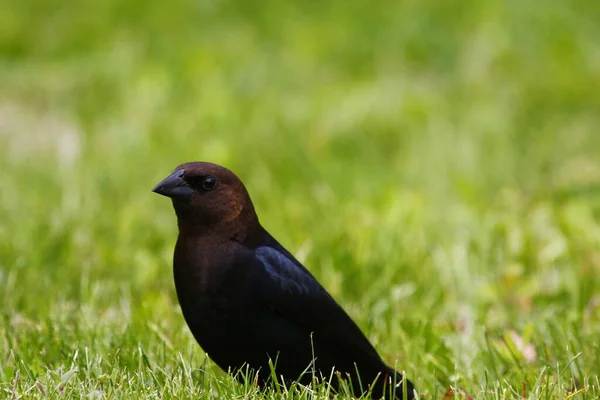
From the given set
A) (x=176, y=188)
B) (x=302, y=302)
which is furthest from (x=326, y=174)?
(x=176, y=188)

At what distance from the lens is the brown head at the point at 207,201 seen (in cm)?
332

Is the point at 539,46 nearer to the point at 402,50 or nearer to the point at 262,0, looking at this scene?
the point at 402,50

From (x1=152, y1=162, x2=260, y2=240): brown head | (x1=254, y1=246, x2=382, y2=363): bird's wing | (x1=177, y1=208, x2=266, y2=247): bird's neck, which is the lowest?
(x1=254, y1=246, x2=382, y2=363): bird's wing

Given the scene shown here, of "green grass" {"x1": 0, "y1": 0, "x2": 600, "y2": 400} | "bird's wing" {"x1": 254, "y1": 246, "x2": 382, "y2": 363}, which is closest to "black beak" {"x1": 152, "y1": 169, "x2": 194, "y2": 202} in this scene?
"bird's wing" {"x1": 254, "y1": 246, "x2": 382, "y2": 363}


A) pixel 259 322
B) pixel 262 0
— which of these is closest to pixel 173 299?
pixel 259 322

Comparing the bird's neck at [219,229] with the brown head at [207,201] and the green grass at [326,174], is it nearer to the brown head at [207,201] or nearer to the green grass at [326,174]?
the brown head at [207,201]

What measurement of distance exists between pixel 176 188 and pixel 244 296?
15.1 inches

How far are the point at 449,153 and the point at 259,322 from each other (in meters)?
3.62

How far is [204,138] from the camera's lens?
22.6 ft

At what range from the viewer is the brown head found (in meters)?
3.32

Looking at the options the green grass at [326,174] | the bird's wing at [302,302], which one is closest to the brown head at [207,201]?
the bird's wing at [302,302]

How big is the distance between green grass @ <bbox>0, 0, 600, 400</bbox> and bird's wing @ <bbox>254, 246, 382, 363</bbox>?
0.80 ft

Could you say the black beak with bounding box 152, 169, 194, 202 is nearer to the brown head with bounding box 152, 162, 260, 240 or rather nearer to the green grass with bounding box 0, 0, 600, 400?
the brown head with bounding box 152, 162, 260, 240

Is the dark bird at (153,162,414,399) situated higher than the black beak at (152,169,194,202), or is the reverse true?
the black beak at (152,169,194,202)
